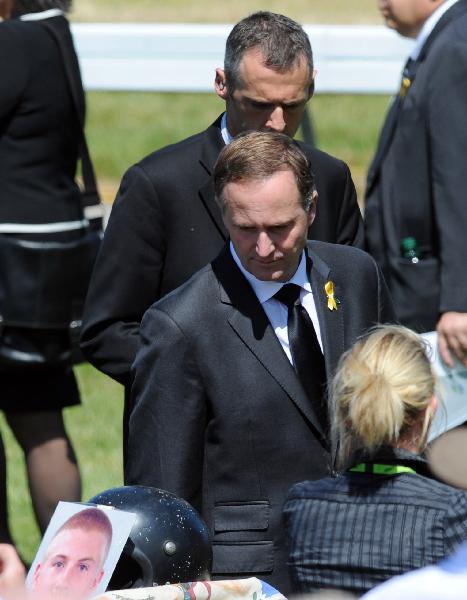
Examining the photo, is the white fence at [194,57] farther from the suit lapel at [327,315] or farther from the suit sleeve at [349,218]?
the suit lapel at [327,315]

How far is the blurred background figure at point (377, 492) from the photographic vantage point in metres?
3.27

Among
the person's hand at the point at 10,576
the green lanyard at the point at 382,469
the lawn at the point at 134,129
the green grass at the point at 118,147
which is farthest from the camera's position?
the lawn at the point at 134,129

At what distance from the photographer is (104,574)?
10.3 feet

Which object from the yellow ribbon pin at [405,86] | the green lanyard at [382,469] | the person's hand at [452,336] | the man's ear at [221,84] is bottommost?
the person's hand at [452,336]

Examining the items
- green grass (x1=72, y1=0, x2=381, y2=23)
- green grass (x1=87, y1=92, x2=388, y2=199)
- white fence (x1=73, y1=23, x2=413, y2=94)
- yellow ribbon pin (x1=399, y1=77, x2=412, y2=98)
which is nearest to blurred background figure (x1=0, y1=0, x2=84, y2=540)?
yellow ribbon pin (x1=399, y1=77, x2=412, y2=98)

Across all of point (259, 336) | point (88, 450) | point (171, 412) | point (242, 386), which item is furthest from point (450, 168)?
point (88, 450)

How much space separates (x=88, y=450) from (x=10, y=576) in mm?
4532

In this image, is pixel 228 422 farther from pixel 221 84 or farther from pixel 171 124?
pixel 171 124

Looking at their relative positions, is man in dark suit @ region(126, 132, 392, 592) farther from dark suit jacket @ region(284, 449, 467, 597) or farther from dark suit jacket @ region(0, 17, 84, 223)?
dark suit jacket @ region(0, 17, 84, 223)

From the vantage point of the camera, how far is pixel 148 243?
4.50 meters

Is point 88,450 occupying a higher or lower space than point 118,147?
higher

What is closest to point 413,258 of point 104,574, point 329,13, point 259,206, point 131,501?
point 259,206

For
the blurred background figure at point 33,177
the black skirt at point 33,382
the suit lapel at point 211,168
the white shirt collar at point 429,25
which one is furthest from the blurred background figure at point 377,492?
the black skirt at point 33,382

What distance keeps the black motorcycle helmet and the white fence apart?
579 centimetres
